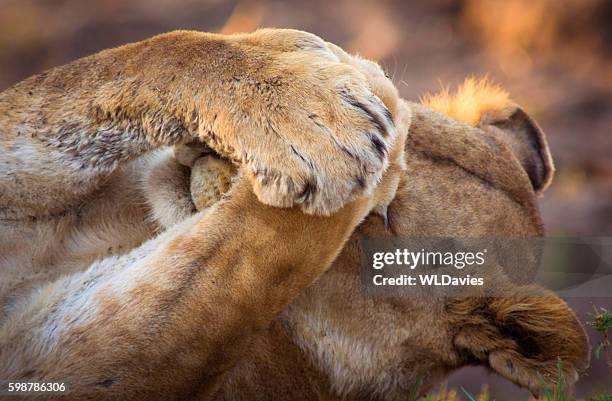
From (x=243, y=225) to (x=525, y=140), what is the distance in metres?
1.10

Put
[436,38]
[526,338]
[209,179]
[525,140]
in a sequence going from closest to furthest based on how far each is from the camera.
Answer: [209,179], [526,338], [525,140], [436,38]

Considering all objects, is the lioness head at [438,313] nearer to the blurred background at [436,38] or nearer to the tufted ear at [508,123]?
the tufted ear at [508,123]

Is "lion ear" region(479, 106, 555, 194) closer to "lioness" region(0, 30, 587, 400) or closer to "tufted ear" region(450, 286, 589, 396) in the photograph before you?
"lioness" region(0, 30, 587, 400)

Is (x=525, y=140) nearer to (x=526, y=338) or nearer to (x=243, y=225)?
(x=526, y=338)

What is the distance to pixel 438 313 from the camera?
232 centimetres

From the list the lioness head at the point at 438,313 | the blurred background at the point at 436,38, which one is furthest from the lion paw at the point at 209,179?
the blurred background at the point at 436,38

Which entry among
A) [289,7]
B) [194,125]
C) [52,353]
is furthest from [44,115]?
[289,7]

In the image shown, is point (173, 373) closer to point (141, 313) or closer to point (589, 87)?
point (141, 313)

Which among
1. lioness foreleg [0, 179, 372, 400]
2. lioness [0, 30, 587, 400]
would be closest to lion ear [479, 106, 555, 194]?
lioness [0, 30, 587, 400]

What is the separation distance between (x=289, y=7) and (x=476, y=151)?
5372 millimetres

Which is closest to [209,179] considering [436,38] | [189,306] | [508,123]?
[189,306]

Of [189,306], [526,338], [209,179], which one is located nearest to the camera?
[189,306]

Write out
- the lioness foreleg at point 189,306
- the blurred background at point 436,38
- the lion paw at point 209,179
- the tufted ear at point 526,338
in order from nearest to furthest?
the lioness foreleg at point 189,306, the lion paw at point 209,179, the tufted ear at point 526,338, the blurred background at point 436,38

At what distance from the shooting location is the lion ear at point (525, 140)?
272cm
